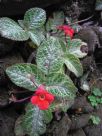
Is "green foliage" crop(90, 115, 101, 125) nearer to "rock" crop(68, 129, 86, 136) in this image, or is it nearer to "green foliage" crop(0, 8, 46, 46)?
"rock" crop(68, 129, 86, 136)

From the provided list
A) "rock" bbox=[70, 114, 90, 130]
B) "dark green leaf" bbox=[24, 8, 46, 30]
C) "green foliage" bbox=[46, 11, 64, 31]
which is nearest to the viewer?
"dark green leaf" bbox=[24, 8, 46, 30]

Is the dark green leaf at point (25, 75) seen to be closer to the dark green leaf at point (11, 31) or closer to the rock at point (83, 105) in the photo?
the dark green leaf at point (11, 31)

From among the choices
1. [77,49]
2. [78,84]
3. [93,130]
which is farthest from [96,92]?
[77,49]

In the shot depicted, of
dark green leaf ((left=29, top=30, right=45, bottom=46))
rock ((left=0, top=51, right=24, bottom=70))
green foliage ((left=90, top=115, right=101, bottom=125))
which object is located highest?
dark green leaf ((left=29, top=30, right=45, bottom=46))

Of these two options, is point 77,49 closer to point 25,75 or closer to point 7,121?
point 25,75

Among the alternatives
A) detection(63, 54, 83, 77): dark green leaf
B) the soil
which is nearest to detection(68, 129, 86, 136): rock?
the soil

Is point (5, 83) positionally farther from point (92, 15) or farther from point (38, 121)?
point (92, 15)

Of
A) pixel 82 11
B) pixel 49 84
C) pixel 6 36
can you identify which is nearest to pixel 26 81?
pixel 49 84
